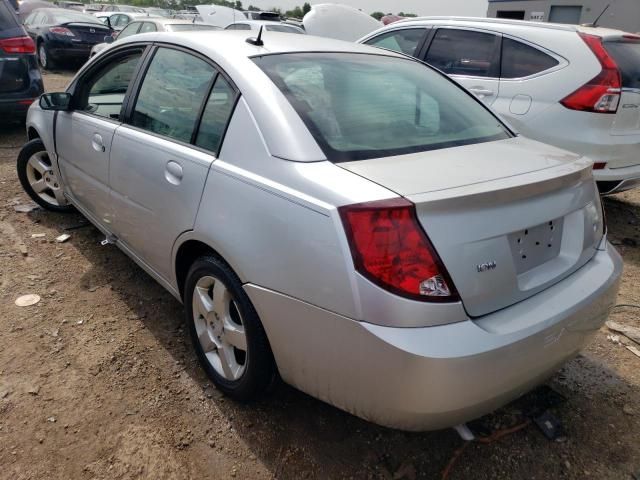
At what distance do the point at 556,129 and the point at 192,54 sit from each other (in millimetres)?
3064

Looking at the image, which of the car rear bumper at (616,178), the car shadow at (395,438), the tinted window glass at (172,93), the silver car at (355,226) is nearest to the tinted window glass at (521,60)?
the car rear bumper at (616,178)

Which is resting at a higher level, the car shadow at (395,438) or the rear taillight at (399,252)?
the rear taillight at (399,252)

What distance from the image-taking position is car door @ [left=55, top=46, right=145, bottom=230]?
3.04 m

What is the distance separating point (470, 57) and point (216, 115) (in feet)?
11.2

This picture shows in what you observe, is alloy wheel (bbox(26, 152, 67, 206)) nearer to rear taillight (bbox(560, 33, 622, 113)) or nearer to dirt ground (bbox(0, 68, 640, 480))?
dirt ground (bbox(0, 68, 640, 480))

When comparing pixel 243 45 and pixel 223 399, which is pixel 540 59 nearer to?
pixel 243 45

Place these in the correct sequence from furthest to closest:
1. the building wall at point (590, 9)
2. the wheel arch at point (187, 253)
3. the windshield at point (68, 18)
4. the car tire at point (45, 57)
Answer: the building wall at point (590, 9), the windshield at point (68, 18), the car tire at point (45, 57), the wheel arch at point (187, 253)

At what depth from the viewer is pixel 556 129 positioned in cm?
419

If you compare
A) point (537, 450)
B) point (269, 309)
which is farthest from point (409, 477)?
point (269, 309)

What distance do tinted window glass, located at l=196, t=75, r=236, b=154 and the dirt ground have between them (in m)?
1.14

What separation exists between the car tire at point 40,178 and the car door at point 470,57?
141 inches

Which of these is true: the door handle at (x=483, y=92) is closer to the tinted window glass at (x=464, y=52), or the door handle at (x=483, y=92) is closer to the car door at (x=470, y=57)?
the car door at (x=470, y=57)

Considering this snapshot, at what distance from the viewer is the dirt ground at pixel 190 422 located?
205 cm

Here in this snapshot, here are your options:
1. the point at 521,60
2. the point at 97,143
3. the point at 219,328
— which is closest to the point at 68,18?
the point at 97,143
